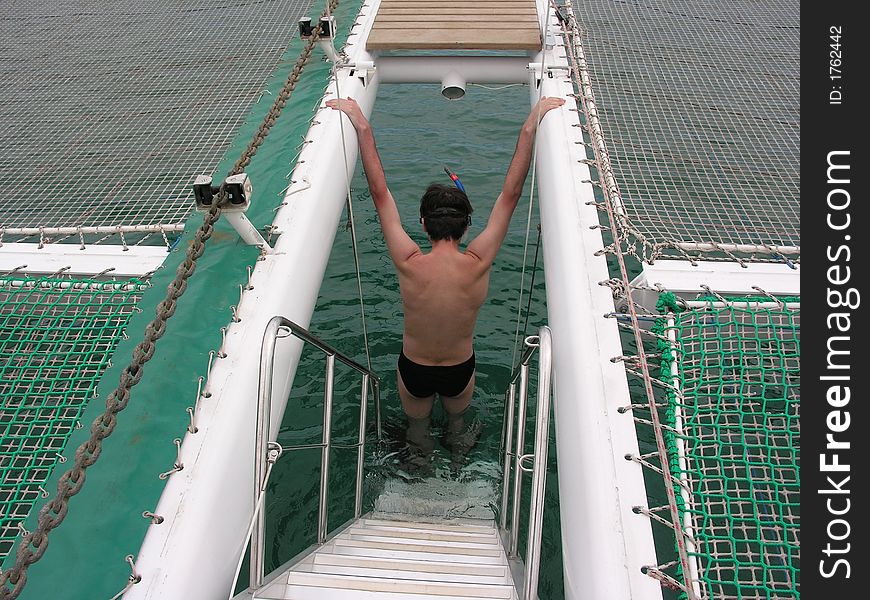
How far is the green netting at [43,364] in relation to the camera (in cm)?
211

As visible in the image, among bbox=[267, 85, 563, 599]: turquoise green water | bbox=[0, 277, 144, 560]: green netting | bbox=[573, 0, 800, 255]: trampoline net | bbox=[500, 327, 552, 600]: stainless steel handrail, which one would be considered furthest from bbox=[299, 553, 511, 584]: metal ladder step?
bbox=[573, 0, 800, 255]: trampoline net

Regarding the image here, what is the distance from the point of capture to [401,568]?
2.16m

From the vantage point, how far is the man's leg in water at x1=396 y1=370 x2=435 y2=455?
135 inches

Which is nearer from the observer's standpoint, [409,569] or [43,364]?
[409,569]

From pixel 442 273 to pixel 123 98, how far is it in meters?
3.37

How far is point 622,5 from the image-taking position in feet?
18.5

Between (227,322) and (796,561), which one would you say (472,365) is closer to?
(227,322)

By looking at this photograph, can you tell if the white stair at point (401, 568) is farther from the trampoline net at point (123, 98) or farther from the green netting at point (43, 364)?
the trampoline net at point (123, 98)

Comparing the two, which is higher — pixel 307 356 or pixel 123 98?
pixel 123 98

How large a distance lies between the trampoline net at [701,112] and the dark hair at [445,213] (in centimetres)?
102

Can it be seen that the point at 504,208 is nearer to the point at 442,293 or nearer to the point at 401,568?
the point at 442,293

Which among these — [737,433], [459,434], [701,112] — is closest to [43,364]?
[459,434]

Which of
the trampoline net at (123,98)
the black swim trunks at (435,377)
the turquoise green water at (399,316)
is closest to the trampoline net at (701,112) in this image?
the black swim trunks at (435,377)

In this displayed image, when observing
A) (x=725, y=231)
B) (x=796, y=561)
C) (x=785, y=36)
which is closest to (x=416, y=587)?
(x=796, y=561)
